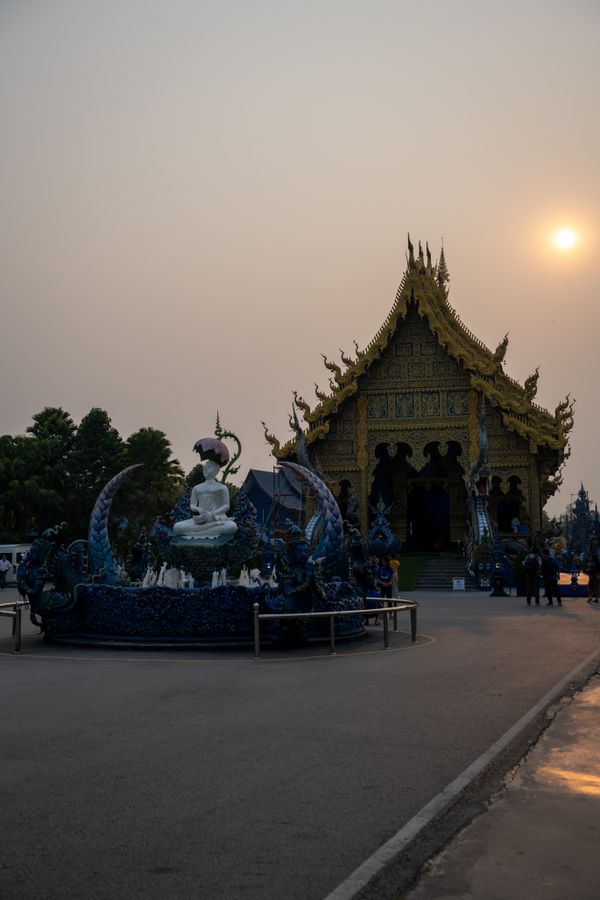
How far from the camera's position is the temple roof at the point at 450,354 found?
40438 millimetres

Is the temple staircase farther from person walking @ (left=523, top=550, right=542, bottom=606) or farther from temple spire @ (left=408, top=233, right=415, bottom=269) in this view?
temple spire @ (left=408, top=233, right=415, bottom=269)

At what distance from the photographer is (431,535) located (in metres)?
48.8

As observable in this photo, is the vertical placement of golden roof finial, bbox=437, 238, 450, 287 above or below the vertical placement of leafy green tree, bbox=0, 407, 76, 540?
above

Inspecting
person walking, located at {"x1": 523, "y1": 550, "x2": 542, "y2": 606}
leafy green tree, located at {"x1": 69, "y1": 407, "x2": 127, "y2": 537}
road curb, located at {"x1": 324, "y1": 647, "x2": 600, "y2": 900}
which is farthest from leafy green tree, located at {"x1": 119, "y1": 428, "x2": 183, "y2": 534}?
road curb, located at {"x1": 324, "y1": 647, "x2": 600, "y2": 900}

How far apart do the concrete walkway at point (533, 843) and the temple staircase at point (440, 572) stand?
29.2m

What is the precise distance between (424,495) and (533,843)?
44752 millimetres

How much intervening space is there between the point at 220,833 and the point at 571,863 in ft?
6.31

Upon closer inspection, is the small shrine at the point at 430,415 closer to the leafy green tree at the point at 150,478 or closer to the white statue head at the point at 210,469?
the leafy green tree at the point at 150,478

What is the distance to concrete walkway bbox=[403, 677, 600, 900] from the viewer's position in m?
4.30

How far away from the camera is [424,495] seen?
49.3 m

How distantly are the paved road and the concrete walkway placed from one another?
0.46 meters

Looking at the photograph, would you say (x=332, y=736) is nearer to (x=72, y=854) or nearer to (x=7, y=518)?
(x=72, y=854)

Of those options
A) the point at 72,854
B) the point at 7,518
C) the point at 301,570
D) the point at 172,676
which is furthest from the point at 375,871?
the point at 7,518

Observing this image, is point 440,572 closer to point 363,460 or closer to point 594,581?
point 363,460
